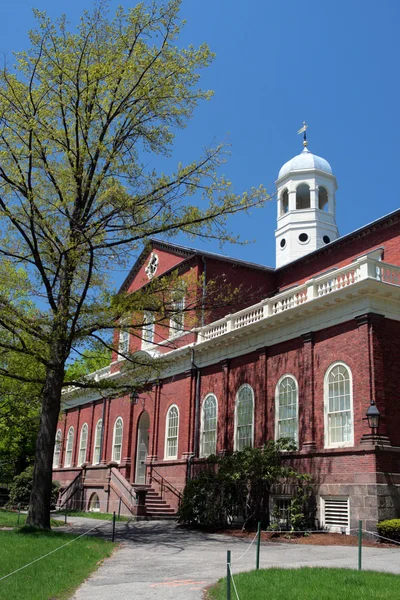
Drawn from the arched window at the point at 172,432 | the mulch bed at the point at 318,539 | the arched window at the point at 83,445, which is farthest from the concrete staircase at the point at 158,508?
the arched window at the point at 83,445

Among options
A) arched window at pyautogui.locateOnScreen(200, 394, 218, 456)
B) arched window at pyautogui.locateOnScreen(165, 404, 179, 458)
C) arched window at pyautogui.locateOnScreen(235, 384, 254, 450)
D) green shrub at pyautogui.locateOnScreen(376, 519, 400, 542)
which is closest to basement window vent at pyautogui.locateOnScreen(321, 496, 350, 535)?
green shrub at pyautogui.locateOnScreen(376, 519, 400, 542)

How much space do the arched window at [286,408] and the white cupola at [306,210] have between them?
13.5 metres

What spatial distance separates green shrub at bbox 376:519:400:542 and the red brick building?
1.47ft

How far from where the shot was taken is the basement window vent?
1725 cm

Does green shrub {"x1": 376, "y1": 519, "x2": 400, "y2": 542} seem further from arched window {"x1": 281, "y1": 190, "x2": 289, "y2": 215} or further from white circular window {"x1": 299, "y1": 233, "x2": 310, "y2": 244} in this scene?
arched window {"x1": 281, "y1": 190, "x2": 289, "y2": 215}

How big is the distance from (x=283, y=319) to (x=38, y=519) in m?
10.0

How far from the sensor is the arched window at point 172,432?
27.4 metres

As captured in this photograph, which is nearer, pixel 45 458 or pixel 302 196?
pixel 45 458

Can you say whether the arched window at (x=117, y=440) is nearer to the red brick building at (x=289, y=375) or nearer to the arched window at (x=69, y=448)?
the red brick building at (x=289, y=375)

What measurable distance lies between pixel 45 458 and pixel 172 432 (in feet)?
37.2

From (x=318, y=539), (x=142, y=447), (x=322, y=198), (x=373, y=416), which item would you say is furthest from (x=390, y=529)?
(x=322, y=198)

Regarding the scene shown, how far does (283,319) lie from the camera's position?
2130 cm

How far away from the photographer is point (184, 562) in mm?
12344

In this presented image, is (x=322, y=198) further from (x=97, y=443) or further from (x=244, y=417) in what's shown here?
(x=97, y=443)
